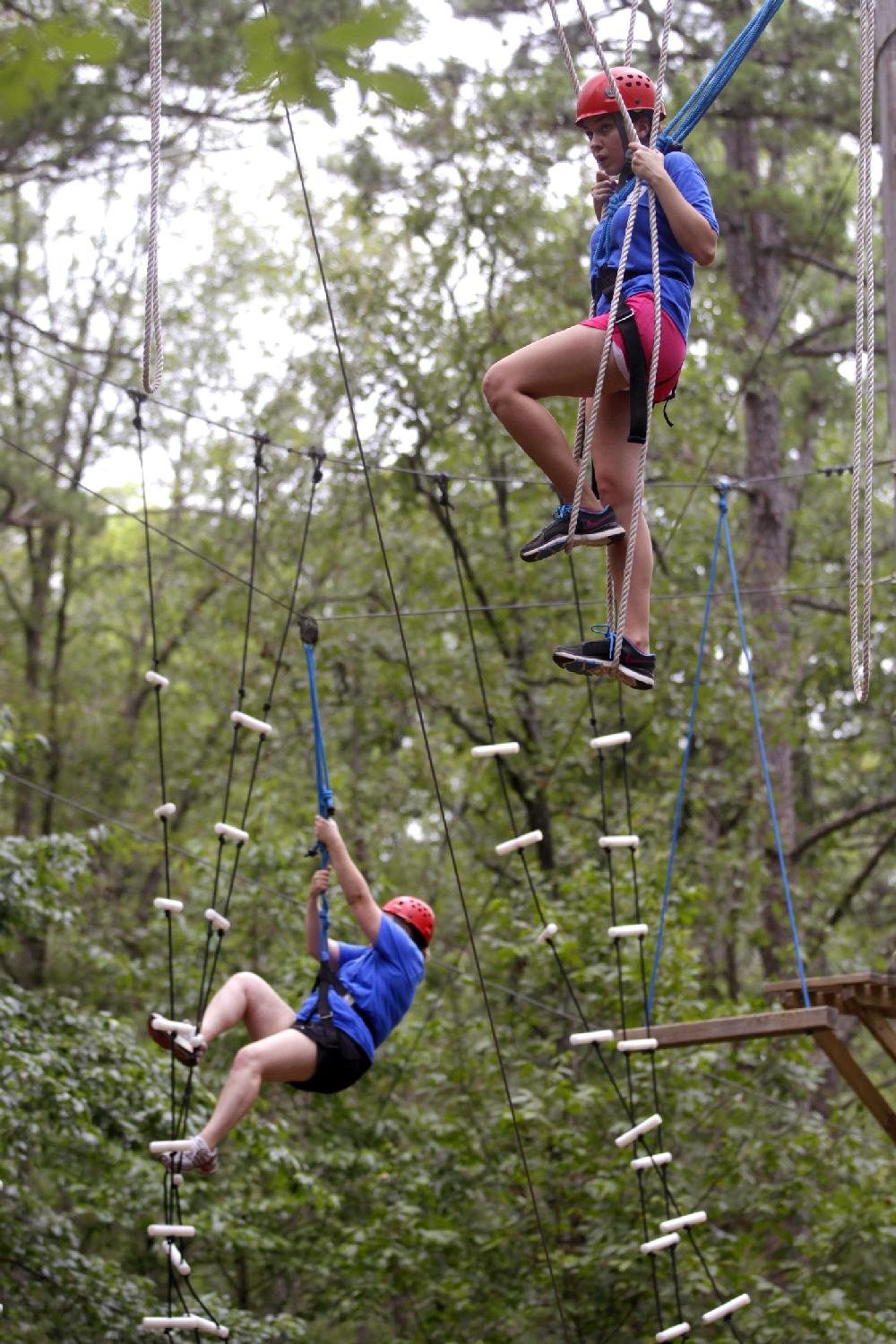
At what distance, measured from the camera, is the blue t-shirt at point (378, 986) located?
489 centimetres

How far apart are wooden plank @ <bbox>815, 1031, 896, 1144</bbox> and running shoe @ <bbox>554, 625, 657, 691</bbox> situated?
1.89 meters

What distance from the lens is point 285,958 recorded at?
8.87 metres

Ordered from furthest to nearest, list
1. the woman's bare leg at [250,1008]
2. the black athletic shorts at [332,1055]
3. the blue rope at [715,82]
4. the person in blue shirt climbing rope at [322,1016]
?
1. the black athletic shorts at [332,1055]
2. the woman's bare leg at [250,1008]
3. the person in blue shirt climbing rope at [322,1016]
4. the blue rope at [715,82]

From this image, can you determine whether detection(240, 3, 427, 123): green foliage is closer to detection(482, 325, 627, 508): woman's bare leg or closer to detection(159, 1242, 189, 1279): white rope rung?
detection(482, 325, 627, 508): woman's bare leg

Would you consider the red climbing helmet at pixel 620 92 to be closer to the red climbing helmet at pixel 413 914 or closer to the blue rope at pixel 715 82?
the blue rope at pixel 715 82

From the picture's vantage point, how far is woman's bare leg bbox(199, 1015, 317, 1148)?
4.45 metres

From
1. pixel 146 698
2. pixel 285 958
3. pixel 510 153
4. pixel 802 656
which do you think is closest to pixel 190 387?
pixel 146 698

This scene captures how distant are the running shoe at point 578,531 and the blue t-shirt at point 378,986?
1.96 metres

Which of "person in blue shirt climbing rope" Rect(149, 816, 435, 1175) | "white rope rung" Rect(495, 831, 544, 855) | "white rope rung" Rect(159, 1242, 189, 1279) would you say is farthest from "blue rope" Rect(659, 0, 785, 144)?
"white rope rung" Rect(159, 1242, 189, 1279)

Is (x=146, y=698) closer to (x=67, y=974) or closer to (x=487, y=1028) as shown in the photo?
(x=67, y=974)

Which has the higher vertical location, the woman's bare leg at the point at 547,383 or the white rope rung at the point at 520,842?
the woman's bare leg at the point at 547,383

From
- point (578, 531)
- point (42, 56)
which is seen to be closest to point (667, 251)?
point (578, 531)

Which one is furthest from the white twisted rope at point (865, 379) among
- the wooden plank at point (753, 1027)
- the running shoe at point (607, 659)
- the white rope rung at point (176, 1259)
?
the white rope rung at point (176, 1259)

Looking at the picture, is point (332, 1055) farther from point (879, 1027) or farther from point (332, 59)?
point (332, 59)
